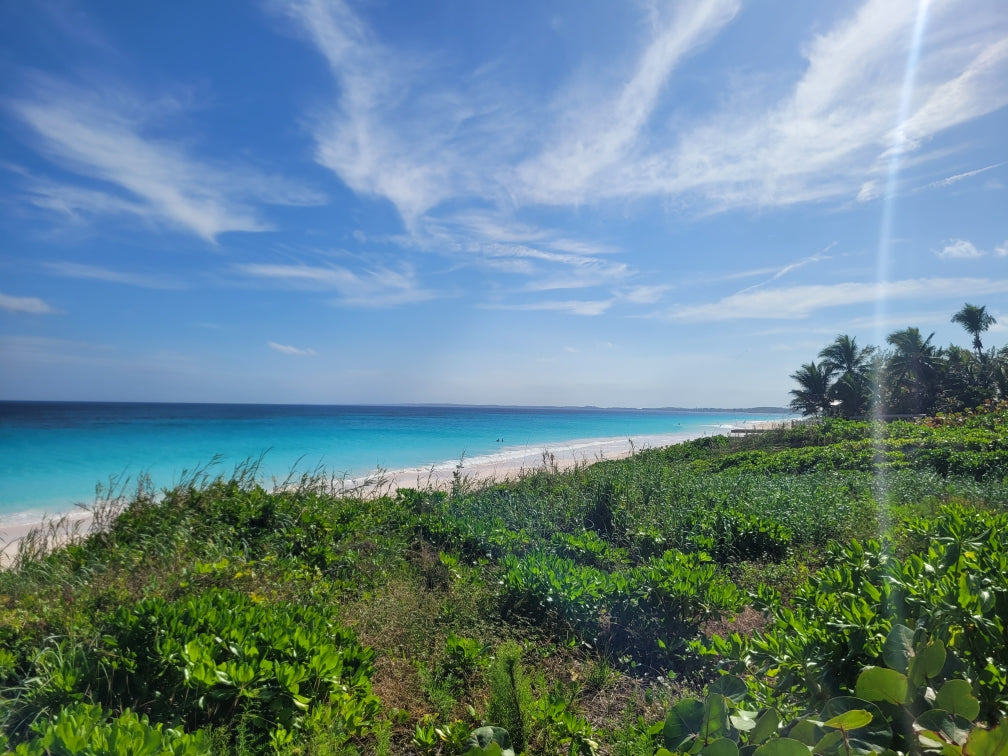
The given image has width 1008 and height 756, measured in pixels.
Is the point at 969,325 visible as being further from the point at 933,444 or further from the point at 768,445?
the point at 933,444

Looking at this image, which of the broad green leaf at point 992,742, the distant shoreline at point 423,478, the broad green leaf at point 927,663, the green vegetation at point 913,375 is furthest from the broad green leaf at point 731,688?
the green vegetation at point 913,375

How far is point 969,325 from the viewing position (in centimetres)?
3612

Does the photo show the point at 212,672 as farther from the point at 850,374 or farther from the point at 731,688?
the point at 850,374

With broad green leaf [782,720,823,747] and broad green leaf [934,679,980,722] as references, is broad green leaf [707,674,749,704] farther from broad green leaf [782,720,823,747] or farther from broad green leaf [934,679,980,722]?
broad green leaf [934,679,980,722]

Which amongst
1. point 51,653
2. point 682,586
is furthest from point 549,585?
point 51,653

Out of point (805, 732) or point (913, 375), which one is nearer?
point (805, 732)

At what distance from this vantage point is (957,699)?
3.46ft

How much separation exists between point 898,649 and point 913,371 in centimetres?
4325

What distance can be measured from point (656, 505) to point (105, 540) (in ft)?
20.8

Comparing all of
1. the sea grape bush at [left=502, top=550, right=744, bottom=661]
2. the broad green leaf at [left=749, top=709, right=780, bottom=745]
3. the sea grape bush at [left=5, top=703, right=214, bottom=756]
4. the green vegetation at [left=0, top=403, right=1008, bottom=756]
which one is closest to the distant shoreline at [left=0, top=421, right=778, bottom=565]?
the green vegetation at [left=0, top=403, right=1008, bottom=756]

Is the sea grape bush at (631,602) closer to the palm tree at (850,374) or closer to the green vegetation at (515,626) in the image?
the green vegetation at (515,626)

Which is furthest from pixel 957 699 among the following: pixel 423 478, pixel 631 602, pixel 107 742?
pixel 423 478

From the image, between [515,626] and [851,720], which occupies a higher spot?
[851,720]

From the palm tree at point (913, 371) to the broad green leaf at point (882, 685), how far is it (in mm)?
42383
